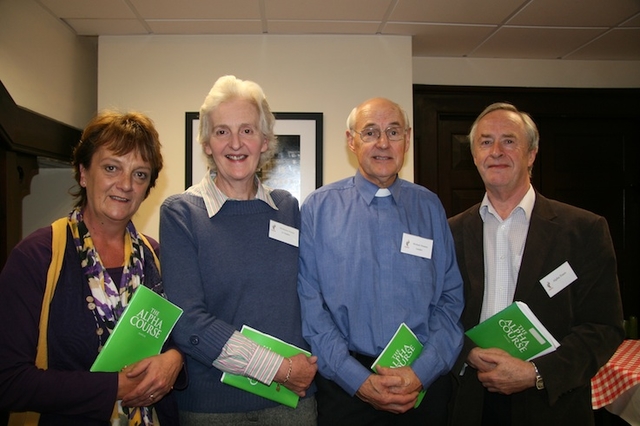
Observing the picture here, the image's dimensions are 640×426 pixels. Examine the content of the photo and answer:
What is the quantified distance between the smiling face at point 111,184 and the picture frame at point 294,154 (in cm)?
215

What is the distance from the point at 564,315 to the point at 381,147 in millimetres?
1009

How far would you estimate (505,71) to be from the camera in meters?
4.37

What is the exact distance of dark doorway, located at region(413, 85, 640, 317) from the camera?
4297mm

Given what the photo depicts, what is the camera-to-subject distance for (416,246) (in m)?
1.76

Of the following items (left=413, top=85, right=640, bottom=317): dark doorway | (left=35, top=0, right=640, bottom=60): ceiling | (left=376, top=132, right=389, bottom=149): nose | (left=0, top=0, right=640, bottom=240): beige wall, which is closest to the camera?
(left=376, top=132, right=389, bottom=149): nose

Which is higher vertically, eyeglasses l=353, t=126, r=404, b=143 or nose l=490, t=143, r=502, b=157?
eyeglasses l=353, t=126, r=404, b=143

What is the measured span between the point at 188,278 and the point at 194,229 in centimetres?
18

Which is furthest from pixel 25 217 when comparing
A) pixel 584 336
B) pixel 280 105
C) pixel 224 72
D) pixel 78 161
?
pixel 584 336

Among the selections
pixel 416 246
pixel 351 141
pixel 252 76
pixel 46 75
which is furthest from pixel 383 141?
pixel 46 75

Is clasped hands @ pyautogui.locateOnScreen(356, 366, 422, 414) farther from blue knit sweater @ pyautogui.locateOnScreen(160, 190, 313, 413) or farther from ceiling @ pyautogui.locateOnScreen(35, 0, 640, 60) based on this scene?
ceiling @ pyautogui.locateOnScreen(35, 0, 640, 60)

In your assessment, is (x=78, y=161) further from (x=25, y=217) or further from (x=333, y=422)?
(x=25, y=217)

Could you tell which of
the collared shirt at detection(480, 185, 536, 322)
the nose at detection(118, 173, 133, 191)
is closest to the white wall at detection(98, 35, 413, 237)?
the collared shirt at detection(480, 185, 536, 322)

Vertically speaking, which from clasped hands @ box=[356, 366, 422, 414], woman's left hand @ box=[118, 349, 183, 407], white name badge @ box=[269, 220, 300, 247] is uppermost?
white name badge @ box=[269, 220, 300, 247]

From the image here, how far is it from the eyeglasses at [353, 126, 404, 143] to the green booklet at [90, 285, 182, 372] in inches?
40.1
